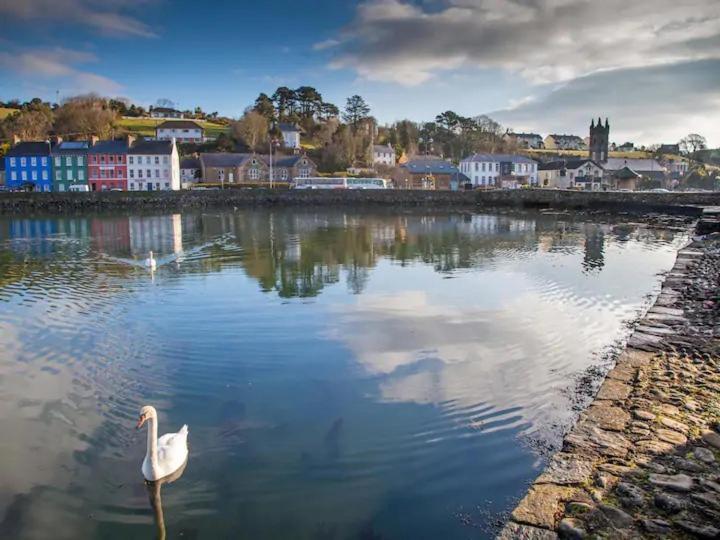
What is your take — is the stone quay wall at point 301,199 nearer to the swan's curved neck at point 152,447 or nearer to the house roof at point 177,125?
the house roof at point 177,125

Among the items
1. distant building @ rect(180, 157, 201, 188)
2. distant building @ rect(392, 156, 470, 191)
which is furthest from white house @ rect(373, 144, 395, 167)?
distant building @ rect(180, 157, 201, 188)

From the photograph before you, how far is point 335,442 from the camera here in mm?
7574

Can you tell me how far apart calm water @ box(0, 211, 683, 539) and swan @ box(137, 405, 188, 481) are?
0.19 metres

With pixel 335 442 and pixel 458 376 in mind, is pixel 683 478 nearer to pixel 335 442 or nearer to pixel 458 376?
pixel 335 442

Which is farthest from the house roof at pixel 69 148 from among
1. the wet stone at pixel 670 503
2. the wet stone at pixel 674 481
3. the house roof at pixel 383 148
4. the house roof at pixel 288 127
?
the wet stone at pixel 670 503

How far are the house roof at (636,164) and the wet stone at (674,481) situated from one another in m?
111

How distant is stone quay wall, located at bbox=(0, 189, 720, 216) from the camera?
6262 centimetres

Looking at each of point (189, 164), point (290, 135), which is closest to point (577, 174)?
point (290, 135)

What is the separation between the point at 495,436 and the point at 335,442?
6.75 feet

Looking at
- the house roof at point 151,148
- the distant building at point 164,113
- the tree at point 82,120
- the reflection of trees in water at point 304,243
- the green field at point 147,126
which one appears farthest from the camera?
the distant building at point 164,113

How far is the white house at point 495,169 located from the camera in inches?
3593

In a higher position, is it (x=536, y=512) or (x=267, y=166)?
(x=267, y=166)

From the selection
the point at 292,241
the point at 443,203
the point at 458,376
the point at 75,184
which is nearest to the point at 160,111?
the point at 75,184

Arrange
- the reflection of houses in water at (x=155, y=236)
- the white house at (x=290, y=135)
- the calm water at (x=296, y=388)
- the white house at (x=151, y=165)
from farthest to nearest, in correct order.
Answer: the white house at (x=290, y=135) < the white house at (x=151, y=165) < the reflection of houses in water at (x=155, y=236) < the calm water at (x=296, y=388)
